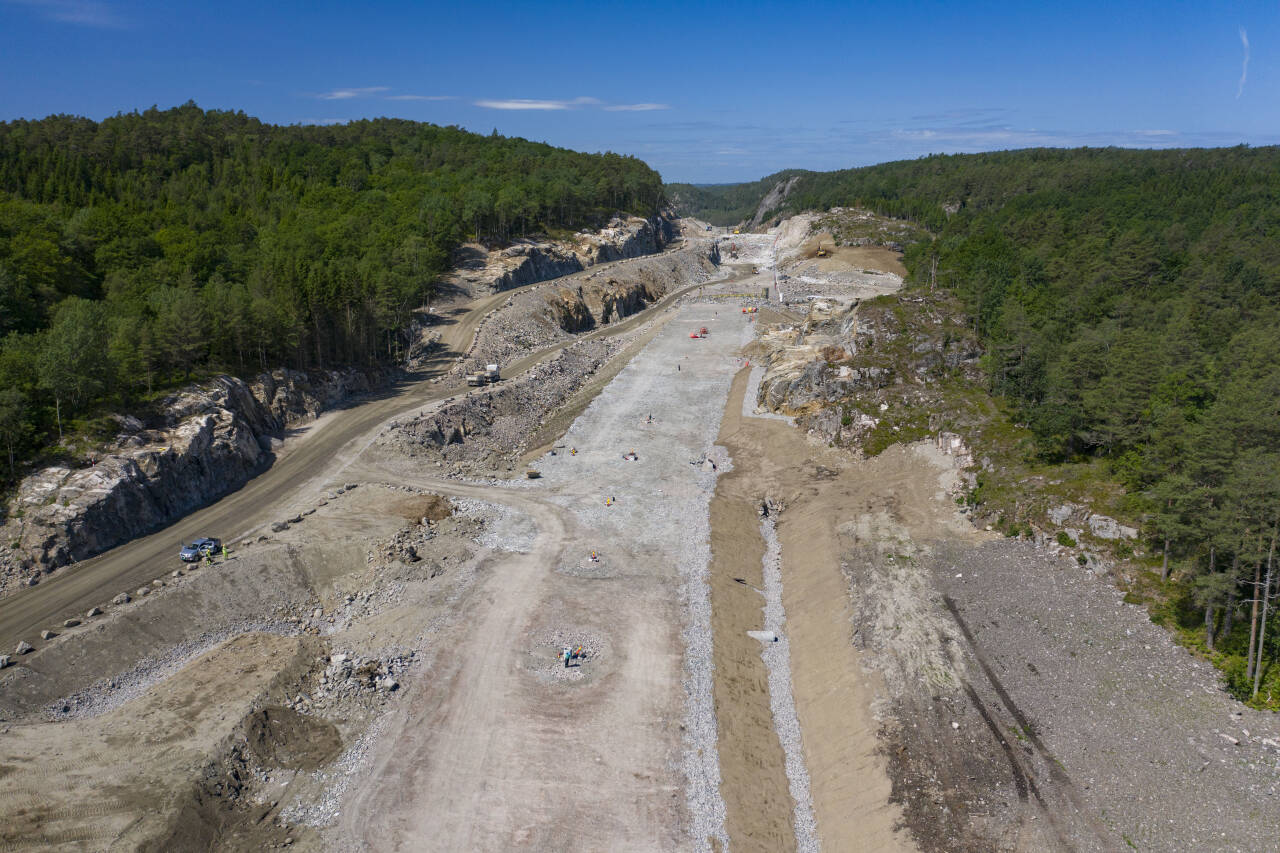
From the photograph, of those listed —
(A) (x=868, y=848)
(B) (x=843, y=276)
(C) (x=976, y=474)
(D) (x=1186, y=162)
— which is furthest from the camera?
(D) (x=1186, y=162)

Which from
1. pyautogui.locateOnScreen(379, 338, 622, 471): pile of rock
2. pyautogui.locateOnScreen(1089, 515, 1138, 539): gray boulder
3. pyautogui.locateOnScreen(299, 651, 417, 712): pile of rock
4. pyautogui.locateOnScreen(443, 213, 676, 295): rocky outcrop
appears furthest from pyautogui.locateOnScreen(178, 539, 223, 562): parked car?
pyautogui.locateOnScreen(443, 213, 676, 295): rocky outcrop

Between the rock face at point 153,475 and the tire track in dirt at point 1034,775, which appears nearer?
the tire track in dirt at point 1034,775

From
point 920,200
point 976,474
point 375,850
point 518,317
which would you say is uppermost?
point 920,200

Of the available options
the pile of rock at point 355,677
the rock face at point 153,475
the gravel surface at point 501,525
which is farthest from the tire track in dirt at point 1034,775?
the rock face at point 153,475

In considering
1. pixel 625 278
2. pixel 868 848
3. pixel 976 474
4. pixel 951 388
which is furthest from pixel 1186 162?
pixel 868 848

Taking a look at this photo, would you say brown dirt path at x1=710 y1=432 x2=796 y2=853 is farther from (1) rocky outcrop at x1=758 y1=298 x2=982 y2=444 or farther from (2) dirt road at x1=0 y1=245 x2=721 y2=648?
(2) dirt road at x1=0 y1=245 x2=721 y2=648

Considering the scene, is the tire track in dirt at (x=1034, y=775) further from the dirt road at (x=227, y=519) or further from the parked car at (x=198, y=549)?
the dirt road at (x=227, y=519)

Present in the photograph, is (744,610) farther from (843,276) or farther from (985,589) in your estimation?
(843,276)
